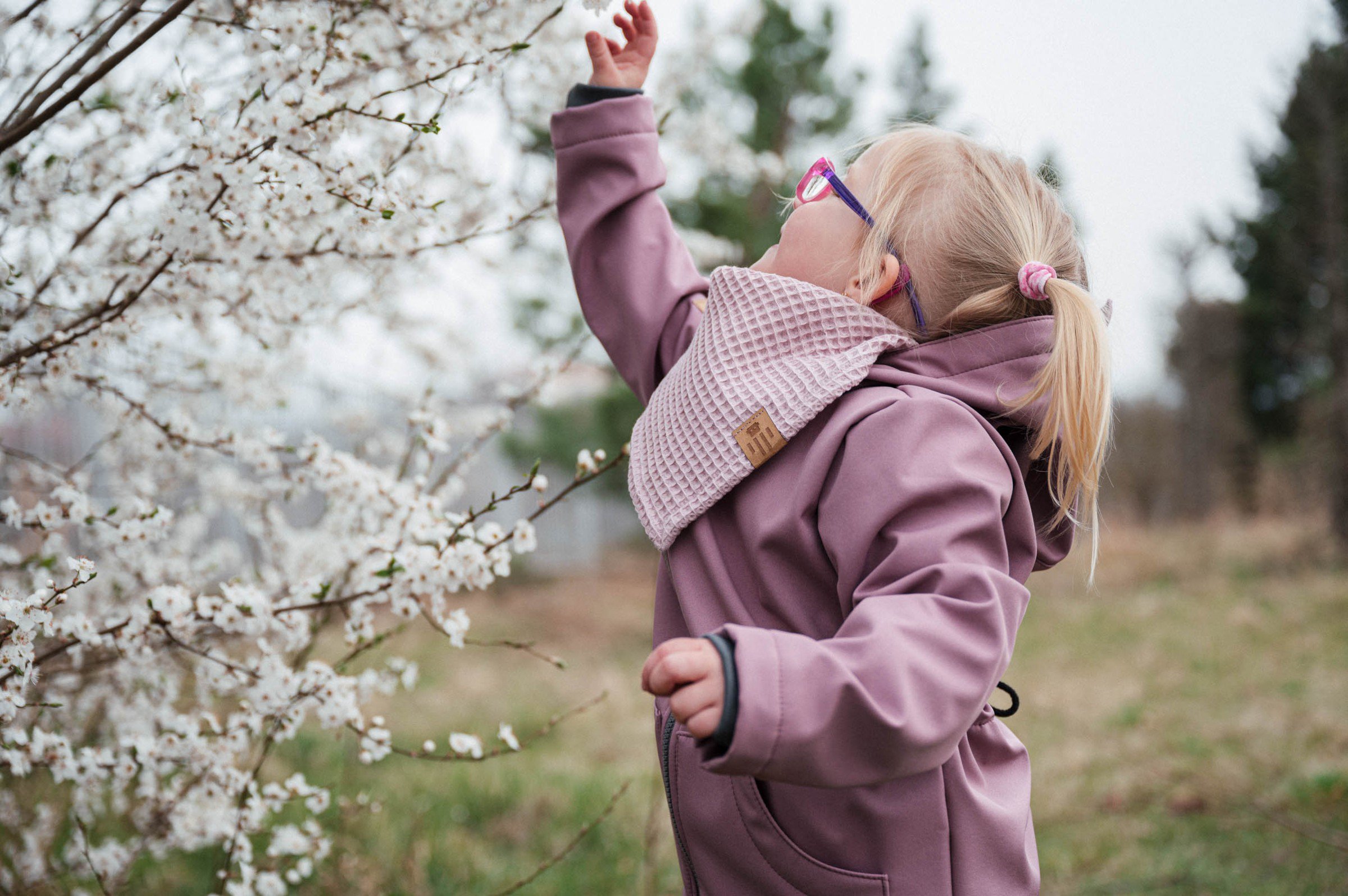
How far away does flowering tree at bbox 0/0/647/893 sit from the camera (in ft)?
4.59

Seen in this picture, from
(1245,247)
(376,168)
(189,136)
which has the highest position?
(189,136)

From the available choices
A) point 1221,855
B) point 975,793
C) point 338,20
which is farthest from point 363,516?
point 1221,855

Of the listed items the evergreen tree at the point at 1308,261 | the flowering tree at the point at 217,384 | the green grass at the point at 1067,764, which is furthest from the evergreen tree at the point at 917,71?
the flowering tree at the point at 217,384

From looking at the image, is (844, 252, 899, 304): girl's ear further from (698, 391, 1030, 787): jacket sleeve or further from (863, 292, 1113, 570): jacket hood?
(698, 391, 1030, 787): jacket sleeve

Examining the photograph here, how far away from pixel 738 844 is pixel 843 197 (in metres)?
0.89

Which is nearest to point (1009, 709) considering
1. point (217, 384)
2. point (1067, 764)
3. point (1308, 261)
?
point (217, 384)

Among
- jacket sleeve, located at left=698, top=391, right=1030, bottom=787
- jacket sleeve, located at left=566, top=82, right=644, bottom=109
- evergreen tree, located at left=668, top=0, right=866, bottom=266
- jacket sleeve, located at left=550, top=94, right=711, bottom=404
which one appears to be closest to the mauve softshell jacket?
jacket sleeve, located at left=698, top=391, right=1030, bottom=787

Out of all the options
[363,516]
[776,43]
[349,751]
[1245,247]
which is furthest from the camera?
[1245,247]

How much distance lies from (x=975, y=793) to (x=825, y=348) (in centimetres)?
60

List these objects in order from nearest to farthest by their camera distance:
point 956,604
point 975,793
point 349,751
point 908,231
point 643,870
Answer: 1. point 956,604
2. point 975,793
3. point 908,231
4. point 643,870
5. point 349,751

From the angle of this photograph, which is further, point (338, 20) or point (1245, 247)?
point (1245, 247)

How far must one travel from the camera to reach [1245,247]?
1605cm

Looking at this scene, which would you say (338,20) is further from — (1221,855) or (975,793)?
(1221,855)

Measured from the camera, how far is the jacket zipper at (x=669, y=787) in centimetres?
127
